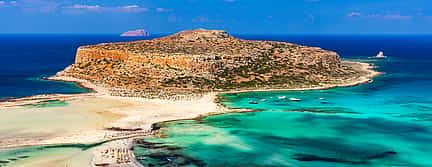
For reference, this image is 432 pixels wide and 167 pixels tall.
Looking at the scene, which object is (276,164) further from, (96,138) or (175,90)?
(175,90)

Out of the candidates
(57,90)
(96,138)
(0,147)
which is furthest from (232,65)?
(0,147)

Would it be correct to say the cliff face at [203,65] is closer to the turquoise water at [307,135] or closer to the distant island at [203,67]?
the distant island at [203,67]

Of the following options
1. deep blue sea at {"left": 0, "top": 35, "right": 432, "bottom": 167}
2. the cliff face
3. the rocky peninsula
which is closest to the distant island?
the cliff face

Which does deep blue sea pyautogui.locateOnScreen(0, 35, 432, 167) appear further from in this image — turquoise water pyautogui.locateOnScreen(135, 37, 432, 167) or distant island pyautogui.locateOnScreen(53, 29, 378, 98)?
distant island pyautogui.locateOnScreen(53, 29, 378, 98)

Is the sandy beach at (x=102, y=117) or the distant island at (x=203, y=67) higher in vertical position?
the distant island at (x=203, y=67)

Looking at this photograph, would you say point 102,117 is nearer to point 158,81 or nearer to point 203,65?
point 158,81

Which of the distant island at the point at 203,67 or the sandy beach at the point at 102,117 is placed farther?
the distant island at the point at 203,67

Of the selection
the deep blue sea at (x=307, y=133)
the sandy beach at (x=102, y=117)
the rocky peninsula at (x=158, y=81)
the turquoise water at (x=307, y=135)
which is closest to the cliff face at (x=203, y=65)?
the rocky peninsula at (x=158, y=81)
